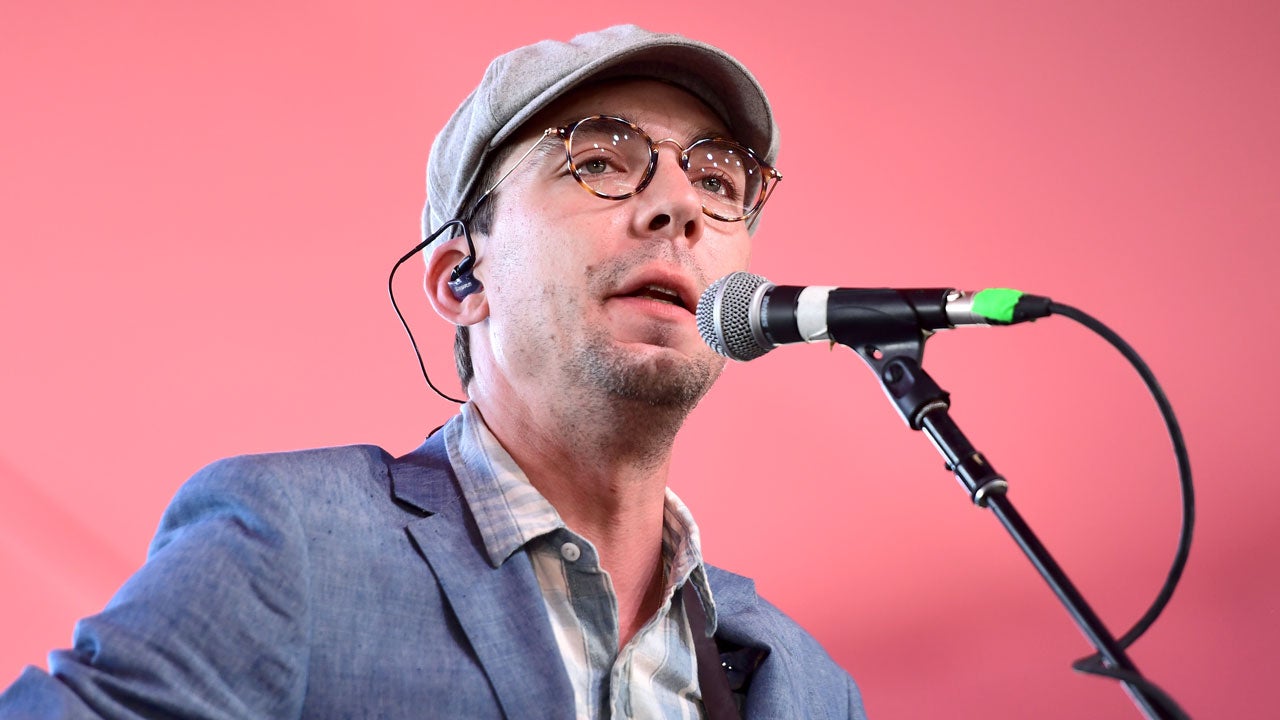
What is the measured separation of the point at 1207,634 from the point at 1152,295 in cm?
78

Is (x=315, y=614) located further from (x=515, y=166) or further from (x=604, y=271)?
(x=515, y=166)

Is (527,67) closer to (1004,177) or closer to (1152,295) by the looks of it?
(1004,177)

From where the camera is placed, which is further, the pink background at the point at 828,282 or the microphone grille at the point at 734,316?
the pink background at the point at 828,282

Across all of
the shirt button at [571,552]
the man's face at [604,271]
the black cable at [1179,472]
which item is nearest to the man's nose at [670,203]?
the man's face at [604,271]

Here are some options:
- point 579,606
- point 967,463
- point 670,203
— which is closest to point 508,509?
point 579,606

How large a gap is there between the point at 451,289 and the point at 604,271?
1.30 ft

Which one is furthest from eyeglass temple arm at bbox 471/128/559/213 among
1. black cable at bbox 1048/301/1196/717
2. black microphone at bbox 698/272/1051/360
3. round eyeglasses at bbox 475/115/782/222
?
black cable at bbox 1048/301/1196/717

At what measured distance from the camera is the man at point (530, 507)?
4.41ft

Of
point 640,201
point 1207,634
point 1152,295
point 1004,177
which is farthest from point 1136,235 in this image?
point 640,201

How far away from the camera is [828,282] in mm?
2617

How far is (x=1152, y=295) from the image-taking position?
8.98 feet

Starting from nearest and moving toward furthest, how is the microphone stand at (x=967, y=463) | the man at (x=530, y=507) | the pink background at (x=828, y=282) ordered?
1. the microphone stand at (x=967, y=463)
2. the man at (x=530, y=507)
3. the pink background at (x=828, y=282)

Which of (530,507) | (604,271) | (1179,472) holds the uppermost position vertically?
(604,271)

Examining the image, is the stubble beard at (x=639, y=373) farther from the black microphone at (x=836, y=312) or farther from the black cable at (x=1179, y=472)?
the black cable at (x=1179, y=472)
